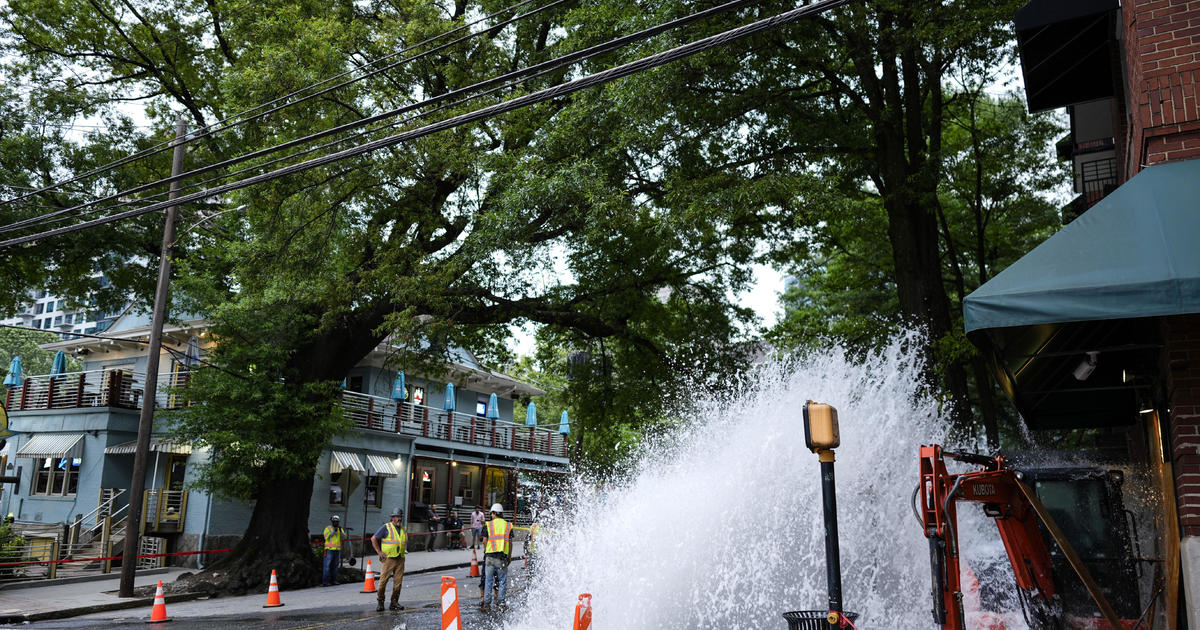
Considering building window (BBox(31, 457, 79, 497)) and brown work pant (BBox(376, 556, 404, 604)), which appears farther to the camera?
building window (BBox(31, 457, 79, 497))

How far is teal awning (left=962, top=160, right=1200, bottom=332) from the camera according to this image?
19.6 ft

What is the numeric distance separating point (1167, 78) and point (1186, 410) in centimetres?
300

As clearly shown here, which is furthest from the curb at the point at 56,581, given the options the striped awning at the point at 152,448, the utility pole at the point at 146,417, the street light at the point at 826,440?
the street light at the point at 826,440

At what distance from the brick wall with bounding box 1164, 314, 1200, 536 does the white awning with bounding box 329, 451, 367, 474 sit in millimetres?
27119

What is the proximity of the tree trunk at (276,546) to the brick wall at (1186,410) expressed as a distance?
19068mm

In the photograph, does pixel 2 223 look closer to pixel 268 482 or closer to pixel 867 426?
pixel 268 482

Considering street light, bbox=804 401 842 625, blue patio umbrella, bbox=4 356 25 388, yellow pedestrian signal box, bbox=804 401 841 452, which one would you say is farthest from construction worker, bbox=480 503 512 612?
blue patio umbrella, bbox=4 356 25 388

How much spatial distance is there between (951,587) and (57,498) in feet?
106

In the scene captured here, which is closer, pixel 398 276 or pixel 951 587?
pixel 951 587

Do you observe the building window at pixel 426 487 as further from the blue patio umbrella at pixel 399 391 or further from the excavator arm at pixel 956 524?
the excavator arm at pixel 956 524

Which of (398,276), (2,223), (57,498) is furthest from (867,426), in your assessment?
(57,498)

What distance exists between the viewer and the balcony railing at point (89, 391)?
1120 inches

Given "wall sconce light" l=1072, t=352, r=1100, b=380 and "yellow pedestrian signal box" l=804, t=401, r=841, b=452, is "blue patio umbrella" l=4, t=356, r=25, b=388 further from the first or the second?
"wall sconce light" l=1072, t=352, r=1100, b=380

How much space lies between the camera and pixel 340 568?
22547 millimetres
